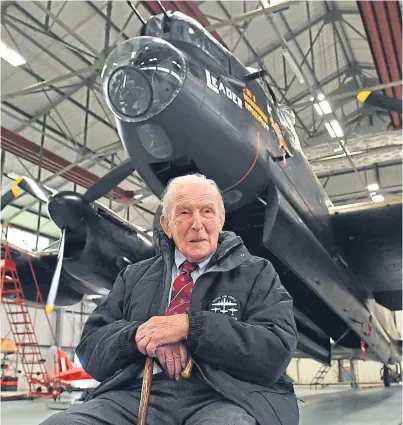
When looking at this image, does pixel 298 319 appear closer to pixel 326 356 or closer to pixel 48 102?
pixel 326 356

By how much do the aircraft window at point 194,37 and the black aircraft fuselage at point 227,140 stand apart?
13 mm

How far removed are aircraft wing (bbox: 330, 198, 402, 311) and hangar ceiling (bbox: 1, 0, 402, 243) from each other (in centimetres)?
468

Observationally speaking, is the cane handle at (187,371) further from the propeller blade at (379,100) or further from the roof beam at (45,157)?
the roof beam at (45,157)

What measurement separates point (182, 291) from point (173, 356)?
321 millimetres

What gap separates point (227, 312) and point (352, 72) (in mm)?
19602

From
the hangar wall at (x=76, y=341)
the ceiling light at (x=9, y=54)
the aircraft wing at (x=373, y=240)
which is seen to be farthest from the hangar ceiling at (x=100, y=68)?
the hangar wall at (x=76, y=341)

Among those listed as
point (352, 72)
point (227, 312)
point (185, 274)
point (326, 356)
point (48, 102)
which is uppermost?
point (352, 72)

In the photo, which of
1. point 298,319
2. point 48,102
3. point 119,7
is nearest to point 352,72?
point 119,7

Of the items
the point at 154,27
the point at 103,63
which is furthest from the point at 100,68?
the point at 154,27

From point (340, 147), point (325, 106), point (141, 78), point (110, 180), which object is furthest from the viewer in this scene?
point (340, 147)

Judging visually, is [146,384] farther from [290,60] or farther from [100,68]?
[290,60]

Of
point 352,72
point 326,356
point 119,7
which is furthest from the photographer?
point 352,72

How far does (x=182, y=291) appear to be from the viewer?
1.90 metres

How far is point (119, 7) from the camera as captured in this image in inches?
495
